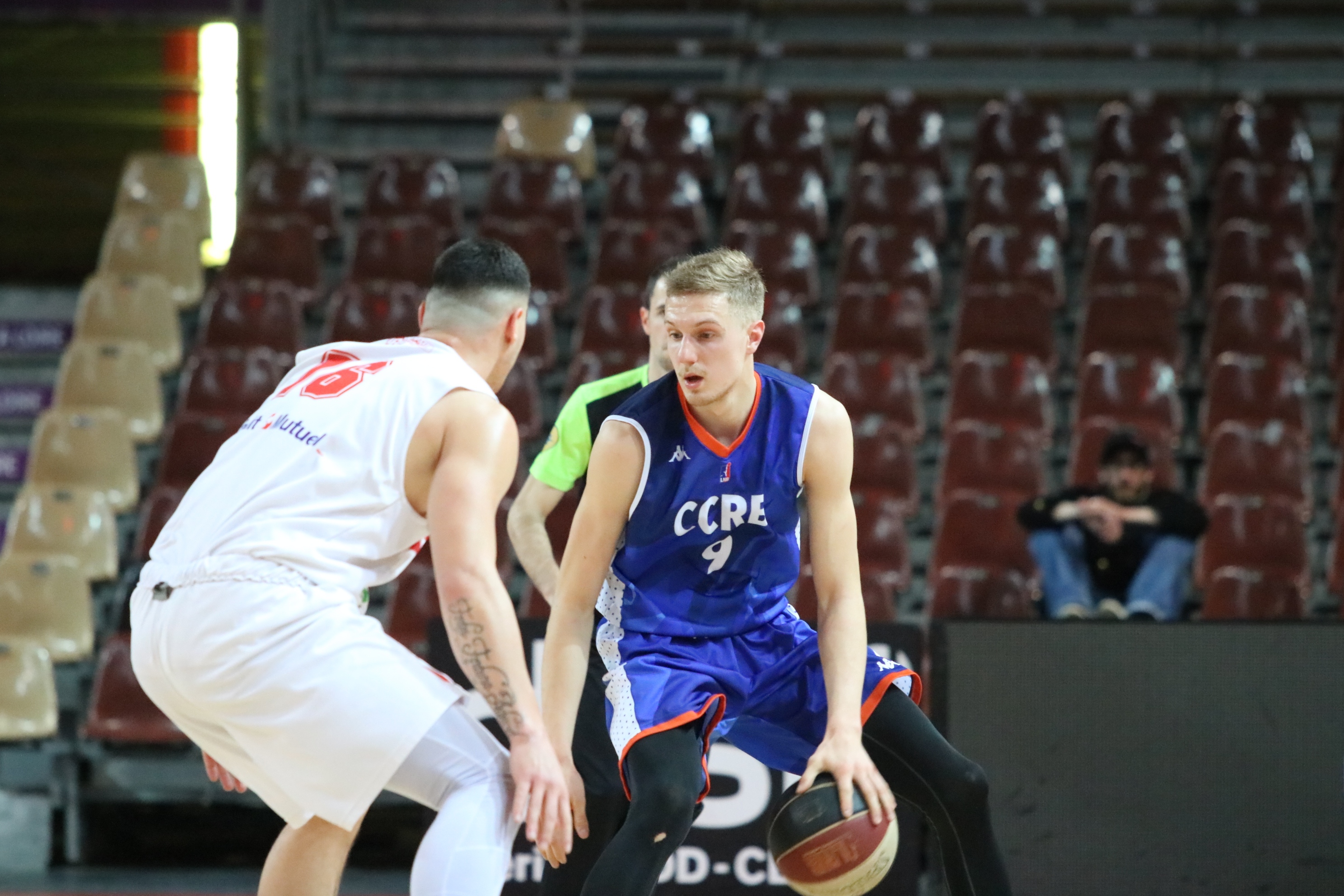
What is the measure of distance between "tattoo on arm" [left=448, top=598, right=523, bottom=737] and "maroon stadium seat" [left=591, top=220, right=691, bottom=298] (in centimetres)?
622

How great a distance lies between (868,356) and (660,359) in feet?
13.6

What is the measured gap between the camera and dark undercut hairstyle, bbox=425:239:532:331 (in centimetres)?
351

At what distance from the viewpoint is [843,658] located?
3531 millimetres

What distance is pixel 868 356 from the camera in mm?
8414

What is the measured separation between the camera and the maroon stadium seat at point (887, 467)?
791 cm

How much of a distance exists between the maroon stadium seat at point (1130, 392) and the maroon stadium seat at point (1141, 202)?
1.38 metres

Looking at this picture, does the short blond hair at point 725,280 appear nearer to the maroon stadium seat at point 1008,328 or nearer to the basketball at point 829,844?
the basketball at point 829,844

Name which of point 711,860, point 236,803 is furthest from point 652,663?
point 236,803

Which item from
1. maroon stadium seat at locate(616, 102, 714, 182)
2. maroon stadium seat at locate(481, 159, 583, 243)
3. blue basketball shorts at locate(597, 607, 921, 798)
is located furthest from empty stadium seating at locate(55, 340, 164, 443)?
blue basketball shorts at locate(597, 607, 921, 798)

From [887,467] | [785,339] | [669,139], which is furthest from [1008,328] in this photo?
[669,139]

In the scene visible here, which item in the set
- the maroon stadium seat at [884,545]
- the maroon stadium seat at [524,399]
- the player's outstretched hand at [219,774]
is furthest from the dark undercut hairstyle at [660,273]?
the maroon stadium seat at [524,399]

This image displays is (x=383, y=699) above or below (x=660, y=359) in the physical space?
below

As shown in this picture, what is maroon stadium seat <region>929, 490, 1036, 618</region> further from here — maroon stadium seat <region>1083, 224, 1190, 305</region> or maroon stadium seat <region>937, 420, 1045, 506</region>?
maroon stadium seat <region>1083, 224, 1190, 305</region>

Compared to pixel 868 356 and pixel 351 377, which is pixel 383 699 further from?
pixel 868 356
